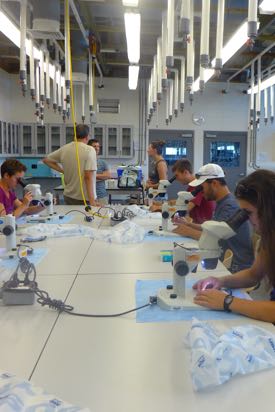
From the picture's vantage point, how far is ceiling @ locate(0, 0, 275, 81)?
4.29 metres

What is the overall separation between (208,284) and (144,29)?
470cm

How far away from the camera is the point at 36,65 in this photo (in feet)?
13.9

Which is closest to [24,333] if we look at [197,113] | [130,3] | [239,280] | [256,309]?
[256,309]

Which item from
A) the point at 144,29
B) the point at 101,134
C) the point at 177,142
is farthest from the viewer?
the point at 177,142

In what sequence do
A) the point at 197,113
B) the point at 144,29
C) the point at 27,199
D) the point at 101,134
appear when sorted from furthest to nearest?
the point at 197,113, the point at 101,134, the point at 144,29, the point at 27,199

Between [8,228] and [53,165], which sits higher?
[53,165]

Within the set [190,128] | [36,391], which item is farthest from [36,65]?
[190,128]

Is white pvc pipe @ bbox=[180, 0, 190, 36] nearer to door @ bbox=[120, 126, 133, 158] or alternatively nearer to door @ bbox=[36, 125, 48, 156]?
door @ bbox=[120, 126, 133, 158]

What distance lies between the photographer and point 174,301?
1.37 m

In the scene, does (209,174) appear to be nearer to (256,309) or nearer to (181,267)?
(181,267)

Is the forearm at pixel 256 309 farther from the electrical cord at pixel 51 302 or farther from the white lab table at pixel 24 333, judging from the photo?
the white lab table at pixel 24 333

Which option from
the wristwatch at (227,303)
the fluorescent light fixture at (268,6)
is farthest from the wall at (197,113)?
the wristwatch at (227,303)

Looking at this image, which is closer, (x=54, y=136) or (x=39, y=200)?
(x=39, y=200)

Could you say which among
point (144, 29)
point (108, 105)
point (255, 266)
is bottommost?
point (255, 266)
